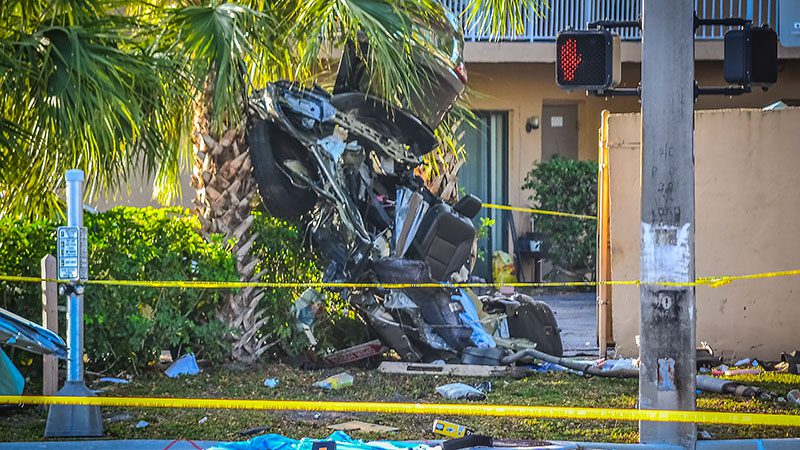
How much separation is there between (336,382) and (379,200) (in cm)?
207

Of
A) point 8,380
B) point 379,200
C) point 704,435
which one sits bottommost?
point 704,435

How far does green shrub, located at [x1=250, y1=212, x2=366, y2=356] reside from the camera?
10.8 metres

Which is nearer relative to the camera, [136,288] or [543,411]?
[543,411]

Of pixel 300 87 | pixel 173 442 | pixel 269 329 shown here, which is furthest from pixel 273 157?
pixel 173 442

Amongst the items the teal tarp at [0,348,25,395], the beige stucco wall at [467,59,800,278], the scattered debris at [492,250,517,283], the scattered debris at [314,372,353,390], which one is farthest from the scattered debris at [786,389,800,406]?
the beige stucco wall at [467,59,800,278]

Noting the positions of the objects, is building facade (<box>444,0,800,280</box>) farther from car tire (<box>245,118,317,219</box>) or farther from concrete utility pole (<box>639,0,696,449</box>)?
concrete utility pole (<box>639,0,696,449</box>)

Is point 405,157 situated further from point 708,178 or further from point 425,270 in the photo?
point 708,178

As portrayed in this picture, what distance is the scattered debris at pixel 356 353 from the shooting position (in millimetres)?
10633

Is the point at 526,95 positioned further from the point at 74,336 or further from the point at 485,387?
the point at 74,336

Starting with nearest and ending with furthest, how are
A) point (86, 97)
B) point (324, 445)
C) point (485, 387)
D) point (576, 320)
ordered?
point (324, 445)
point (86, 97)
point (485, 387)
point (576, 320)

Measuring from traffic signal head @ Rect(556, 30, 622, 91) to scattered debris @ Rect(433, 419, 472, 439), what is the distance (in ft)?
7.32

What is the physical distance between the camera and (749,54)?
7820 mm

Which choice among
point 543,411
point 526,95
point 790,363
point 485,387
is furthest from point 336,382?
point 526,95

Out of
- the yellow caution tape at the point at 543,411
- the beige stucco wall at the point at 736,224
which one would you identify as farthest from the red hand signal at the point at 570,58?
the beige stucco wall at the point at 736,224
